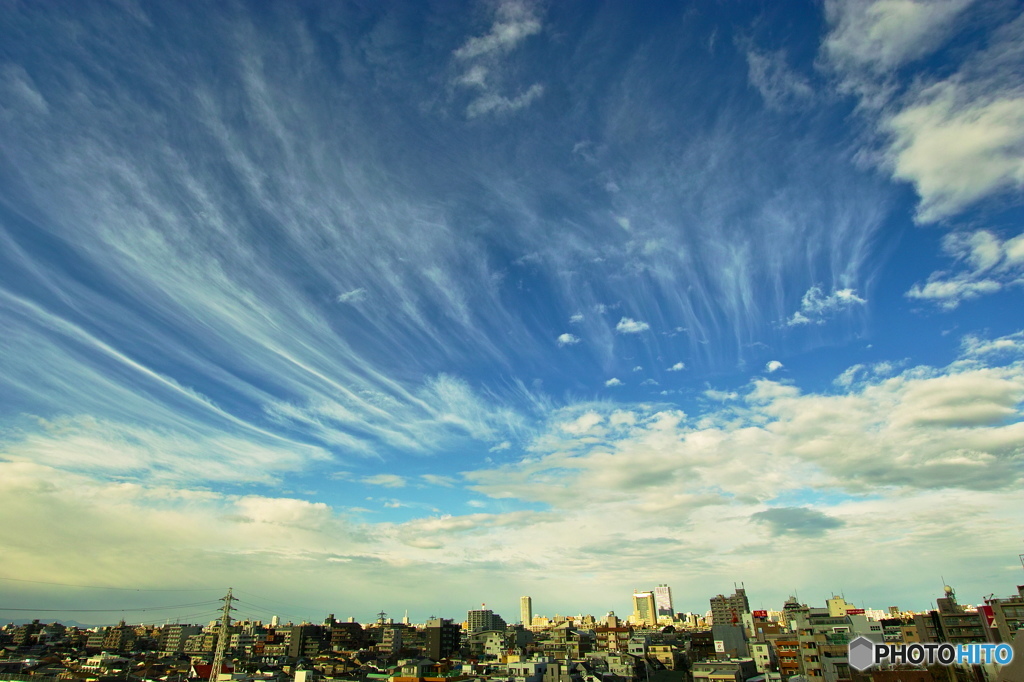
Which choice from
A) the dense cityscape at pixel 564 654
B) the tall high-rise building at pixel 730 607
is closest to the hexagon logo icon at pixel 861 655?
the dense cityscape at pixel 564 654

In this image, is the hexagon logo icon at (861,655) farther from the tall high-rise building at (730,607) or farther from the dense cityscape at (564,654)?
the tall high-rise building at (730,607)

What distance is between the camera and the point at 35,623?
18600 cm

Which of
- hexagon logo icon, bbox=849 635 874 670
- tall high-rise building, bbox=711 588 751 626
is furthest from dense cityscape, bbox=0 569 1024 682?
tall high-rise building, bbox=711 588 751 626

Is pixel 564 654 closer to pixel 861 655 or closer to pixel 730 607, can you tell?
pixel 861 655

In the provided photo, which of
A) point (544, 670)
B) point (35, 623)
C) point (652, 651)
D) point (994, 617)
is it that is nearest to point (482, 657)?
point (652, 651)

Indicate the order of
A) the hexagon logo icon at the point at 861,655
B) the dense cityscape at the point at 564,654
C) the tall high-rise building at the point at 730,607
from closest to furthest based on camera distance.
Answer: the hexagon logo icon at the point at 861,655 < the dense cityscape at the point at 564,654 < the tall high-rise building at the point at 730,607

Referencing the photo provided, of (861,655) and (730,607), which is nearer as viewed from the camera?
(861,655)

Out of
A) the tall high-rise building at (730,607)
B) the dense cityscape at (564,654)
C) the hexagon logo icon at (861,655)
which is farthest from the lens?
the tall high-rise building at (730,607)

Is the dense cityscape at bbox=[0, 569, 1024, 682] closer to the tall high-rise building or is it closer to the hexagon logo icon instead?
the hexagon logo icon

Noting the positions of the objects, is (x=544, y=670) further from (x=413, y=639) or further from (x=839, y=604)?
(x=413, y=639)

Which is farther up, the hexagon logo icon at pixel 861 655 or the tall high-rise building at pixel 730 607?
the hexagon logo icon at pixel 861 655

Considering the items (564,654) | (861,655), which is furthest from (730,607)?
(861,655)

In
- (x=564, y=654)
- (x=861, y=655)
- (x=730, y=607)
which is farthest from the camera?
(x=730, y=607)

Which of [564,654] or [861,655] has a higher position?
[861,655]
